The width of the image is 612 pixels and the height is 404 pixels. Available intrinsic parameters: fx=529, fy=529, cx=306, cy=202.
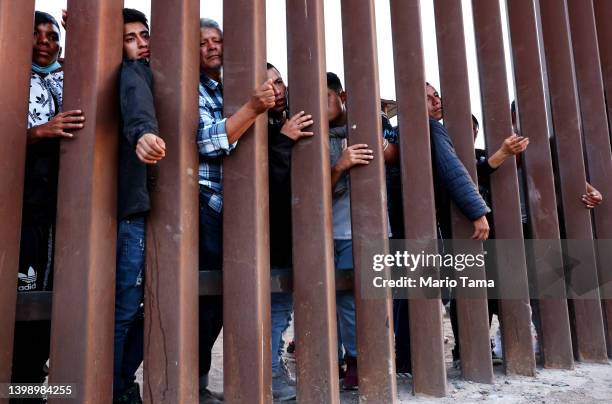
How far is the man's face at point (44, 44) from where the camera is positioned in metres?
2.44

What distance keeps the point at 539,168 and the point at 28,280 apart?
8.65ft

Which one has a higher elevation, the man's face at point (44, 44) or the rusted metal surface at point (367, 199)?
the man's face at point (44, 44)

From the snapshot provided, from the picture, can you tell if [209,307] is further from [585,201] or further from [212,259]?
[585,201]

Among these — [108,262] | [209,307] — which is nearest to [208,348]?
[209,307]

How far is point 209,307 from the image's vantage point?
2375 mm

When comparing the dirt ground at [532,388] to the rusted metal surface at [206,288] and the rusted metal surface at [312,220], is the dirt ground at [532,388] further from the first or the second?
the rusted metal surface at [206,288]

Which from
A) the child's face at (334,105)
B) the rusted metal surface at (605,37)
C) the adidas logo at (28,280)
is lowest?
the adidas logo at (28,280)

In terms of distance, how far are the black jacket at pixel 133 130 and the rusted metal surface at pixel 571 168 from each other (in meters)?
2.39

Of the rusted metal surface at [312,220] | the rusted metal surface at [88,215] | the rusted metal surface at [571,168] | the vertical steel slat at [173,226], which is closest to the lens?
the rusted metal surface at [88,215]

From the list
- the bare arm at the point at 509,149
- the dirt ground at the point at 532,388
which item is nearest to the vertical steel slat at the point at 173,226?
the dirt ground at the point at 532,388

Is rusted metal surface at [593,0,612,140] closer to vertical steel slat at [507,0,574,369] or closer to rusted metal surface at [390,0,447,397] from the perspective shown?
vertical steel slat at [507,0,574,369]

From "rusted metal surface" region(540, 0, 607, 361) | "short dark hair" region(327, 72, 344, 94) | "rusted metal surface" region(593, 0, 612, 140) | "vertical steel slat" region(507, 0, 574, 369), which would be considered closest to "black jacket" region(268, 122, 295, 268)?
"short dark hair" region(327, 72, 344, 94)

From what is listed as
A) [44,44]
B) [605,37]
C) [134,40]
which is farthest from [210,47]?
[605,37]

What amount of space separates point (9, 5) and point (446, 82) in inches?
80.2
